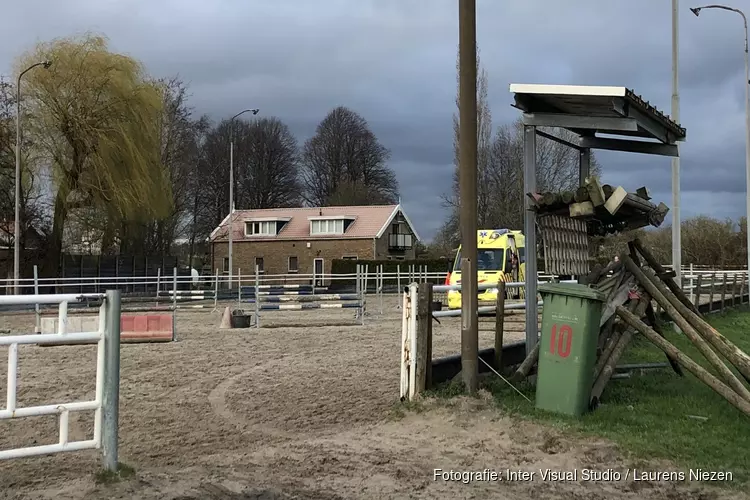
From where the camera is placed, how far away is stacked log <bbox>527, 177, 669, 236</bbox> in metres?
7.22

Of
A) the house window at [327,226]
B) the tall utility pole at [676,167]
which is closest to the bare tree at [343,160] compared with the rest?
the house window at [327,226]

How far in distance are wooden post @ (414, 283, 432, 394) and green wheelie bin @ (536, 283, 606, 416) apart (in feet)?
3.89

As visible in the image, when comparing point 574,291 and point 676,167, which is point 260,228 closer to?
point 676,167

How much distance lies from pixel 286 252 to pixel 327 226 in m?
3.95

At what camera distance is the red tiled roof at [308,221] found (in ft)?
169

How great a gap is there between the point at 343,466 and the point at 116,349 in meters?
1.88

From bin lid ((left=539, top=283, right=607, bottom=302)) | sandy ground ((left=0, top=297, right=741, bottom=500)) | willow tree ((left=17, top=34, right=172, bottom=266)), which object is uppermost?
willow tree ((left=17, top=34, right=172, bottom=266))

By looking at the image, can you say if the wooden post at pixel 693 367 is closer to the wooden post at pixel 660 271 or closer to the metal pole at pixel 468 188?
the wooden post at pixel 660 271

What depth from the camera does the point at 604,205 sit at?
7.29 metres

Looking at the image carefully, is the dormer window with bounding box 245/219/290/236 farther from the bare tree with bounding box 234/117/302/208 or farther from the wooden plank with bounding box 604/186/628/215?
the wooden plank with bounding box 604/186/628/215

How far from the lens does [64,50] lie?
32594mm

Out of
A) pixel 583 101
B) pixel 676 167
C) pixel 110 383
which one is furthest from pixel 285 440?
pixel 676 167

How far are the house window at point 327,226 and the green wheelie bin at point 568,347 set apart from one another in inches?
1788

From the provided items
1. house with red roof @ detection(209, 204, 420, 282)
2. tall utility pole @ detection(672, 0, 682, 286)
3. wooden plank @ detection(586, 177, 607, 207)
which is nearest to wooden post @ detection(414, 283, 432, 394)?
wooden plank @ detection(586, 177, 607, 207)
